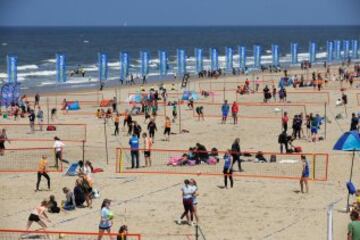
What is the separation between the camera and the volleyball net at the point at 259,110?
3753cm

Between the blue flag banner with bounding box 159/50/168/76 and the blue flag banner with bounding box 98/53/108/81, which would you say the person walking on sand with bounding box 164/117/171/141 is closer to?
the blue flag banner with bounding box 98/53/108/81

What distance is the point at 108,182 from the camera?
68.6 ft

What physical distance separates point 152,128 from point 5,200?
10.1 meters

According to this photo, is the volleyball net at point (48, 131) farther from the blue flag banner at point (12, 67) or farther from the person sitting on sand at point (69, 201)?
the person sitting on sand at point (69, 201)

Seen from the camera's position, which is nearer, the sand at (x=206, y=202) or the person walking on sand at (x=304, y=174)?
the sand at (x=206, y=202)

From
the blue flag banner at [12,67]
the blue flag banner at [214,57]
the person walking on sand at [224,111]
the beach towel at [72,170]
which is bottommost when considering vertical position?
the beach towel at [72,170]

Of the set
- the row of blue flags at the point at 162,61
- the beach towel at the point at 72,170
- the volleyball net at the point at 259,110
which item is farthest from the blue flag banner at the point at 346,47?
the beach towel at the point at 72,170

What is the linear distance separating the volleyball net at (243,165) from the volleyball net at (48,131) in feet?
21.8

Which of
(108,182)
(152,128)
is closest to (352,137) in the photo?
(108,182)

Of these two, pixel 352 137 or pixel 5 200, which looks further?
pixel 5 200

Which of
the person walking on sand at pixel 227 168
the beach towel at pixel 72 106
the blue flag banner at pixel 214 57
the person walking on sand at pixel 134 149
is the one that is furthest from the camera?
the blue flag banner at pixel 214 57

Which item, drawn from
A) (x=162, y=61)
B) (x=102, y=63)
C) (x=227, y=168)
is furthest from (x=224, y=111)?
(x=162, y=61)

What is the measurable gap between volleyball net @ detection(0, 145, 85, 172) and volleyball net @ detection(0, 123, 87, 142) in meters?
3.24

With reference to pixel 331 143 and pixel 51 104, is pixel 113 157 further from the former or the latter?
pixel 51 104
